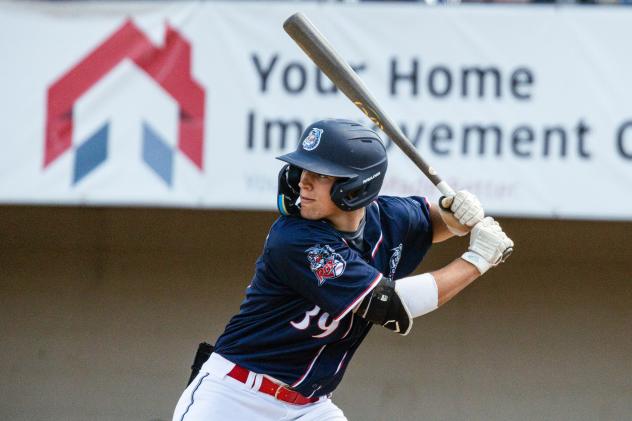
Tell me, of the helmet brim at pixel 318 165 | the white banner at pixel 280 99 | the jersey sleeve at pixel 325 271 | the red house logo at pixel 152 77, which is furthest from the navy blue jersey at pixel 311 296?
the red house logo at pixel 152 77

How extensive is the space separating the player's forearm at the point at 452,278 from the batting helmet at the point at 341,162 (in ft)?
0.92

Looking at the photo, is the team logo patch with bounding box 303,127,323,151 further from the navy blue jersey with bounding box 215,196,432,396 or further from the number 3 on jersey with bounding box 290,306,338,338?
the number 3 on jersey with bounding box 290,306,338,338

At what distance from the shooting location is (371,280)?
8.98 ft

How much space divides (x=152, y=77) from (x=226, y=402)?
2.21 meters

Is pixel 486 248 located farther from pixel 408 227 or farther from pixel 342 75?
pixel 342 75

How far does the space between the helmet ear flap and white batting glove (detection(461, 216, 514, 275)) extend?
481mm

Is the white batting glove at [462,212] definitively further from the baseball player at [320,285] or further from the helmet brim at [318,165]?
the helmet brim at [318,165]

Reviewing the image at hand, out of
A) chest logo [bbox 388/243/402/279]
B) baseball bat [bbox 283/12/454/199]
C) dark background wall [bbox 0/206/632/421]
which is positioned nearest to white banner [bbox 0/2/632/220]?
dark background wall [bbox 0/206/632/421]

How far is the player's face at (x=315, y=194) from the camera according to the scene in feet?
9.09

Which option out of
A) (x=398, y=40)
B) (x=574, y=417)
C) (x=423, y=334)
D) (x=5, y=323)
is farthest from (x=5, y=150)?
(x=574, y=417)

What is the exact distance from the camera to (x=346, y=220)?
2885mm

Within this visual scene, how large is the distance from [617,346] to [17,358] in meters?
3.17

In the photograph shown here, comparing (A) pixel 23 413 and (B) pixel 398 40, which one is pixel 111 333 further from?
(B) pixel 398 40

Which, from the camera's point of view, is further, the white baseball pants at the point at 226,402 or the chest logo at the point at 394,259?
the chest logo at the point at 394,259
